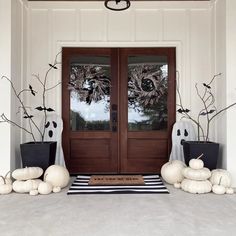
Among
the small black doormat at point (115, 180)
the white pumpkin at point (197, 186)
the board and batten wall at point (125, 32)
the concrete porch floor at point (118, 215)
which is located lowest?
the concrete porch floor at point (118, 215)

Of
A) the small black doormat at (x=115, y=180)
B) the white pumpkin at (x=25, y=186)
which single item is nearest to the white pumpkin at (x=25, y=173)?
the white pumpkin at (x=25, y=186)

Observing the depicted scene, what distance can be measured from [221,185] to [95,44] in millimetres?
3006

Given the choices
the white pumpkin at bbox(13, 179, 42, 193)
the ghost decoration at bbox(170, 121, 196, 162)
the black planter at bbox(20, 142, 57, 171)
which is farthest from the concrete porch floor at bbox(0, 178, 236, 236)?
the ghost decoration at bbox(170, 121, 196, 162)

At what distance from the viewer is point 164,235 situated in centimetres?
245

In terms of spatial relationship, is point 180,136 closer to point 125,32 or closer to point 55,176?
point 125,32

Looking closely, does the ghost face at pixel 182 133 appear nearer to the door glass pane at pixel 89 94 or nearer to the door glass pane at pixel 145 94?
the door glass pane at pixel 145 94

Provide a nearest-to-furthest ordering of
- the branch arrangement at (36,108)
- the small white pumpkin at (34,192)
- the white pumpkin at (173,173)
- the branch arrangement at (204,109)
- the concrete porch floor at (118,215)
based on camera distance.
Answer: the concrete porch floor at (118,215), the small white pumpkin at (34,192), the white pumpkin at (173,173), the branch arrangement at (36,108), the branch arrangement at (204,109)

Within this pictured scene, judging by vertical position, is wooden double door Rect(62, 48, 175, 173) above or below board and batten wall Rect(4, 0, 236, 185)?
below

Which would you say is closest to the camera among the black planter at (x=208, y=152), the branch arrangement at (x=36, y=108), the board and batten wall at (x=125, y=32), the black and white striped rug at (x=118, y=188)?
the black and white striped rug at (x=118, y=188)

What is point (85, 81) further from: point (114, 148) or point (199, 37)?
point (199, 37)

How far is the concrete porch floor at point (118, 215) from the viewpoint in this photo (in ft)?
8.38

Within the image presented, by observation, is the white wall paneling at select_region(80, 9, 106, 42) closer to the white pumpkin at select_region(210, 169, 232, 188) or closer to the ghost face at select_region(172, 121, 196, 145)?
the ghost face at select_region(172, 121, 196, 145)

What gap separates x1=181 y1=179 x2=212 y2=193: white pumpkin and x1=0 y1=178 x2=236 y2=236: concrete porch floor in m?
0.08

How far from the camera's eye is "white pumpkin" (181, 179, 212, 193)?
3.76 meters
